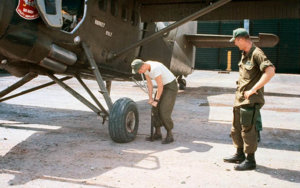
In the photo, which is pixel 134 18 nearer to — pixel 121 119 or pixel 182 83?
pixel 121 119

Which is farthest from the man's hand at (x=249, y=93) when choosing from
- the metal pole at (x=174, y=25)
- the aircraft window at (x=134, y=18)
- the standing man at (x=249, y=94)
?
the aircraft window at (x=134, y=18)

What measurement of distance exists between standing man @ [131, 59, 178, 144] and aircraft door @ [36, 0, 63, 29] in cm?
137

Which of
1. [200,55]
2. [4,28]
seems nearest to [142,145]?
[4,28]

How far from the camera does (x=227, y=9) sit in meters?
8.48

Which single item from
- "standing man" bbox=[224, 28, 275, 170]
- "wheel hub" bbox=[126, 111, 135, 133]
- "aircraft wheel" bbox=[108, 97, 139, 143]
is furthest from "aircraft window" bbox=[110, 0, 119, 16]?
"standing man" bbox=[224, 28, 275, 170]

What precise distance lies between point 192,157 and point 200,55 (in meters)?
26.7

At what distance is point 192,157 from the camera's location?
515 centimetres

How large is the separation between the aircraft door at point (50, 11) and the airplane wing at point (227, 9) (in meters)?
3.29

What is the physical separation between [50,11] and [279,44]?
27150 mm

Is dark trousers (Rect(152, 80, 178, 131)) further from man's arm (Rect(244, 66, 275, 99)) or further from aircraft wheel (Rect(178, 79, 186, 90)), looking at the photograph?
aircraft wheel (Rect(178, 79, 186, 90))

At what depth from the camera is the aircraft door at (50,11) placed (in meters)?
5.24

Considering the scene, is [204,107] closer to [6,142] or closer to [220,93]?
[220,93]

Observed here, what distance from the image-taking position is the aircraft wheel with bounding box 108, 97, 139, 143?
5801 millimetres

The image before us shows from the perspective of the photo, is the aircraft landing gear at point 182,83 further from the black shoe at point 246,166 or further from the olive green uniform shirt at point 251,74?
A: the black shoe at point 246,166
